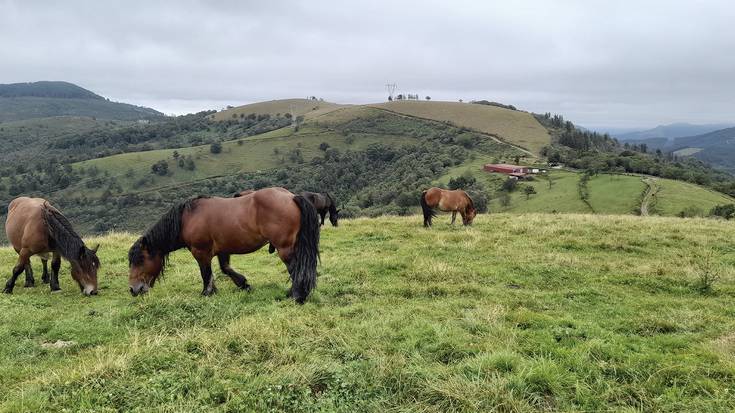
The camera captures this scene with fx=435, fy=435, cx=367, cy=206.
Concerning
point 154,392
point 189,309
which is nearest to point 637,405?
point 154,392

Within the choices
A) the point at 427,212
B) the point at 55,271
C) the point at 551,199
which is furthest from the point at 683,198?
the point at 55,271

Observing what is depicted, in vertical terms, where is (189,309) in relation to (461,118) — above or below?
below

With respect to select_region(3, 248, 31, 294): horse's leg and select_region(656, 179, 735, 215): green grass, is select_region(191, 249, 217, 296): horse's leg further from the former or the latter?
select_region(656, 179, 735, 215): green grass

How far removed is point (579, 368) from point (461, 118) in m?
120

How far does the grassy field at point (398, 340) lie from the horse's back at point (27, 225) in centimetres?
109

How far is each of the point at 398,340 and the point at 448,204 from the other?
11966mm

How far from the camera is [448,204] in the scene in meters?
17.2

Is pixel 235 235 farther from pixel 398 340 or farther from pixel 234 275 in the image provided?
pixel 398 340

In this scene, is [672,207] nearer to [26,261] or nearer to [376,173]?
[26,261]

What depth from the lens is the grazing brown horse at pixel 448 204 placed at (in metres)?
17.2

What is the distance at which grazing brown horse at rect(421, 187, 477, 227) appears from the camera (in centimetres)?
1716

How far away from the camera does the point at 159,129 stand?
6260 inches

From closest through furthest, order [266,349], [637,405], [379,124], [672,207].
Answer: [637,405]
[266,349]
[672,207]
[379,124]

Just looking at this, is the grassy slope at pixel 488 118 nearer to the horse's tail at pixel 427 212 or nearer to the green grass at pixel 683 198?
the green grass at pixel 683 198
